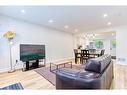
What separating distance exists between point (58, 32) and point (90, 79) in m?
6.80

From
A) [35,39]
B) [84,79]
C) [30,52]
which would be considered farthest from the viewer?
[35,39]

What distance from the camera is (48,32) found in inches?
288

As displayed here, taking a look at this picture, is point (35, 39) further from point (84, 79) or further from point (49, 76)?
point (84, 79)

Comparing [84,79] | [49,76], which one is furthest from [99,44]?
[84,79]

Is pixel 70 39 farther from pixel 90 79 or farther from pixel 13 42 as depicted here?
pixel 90 79

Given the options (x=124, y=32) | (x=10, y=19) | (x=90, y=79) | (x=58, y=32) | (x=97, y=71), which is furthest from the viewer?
(x=58, y=32)

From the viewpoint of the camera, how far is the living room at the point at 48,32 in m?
3.92

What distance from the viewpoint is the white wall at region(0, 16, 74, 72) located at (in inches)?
194

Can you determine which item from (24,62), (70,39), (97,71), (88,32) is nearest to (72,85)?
(97,71)

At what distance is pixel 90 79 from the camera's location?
1.73 metres

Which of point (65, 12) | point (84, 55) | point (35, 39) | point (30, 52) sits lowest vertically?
point (84, 55)

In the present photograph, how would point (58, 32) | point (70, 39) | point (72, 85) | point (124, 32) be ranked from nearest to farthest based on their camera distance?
point (72, 85)
point (124, 32)
point (58, 32)
point (70, 39)

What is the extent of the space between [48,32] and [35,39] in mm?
1272
